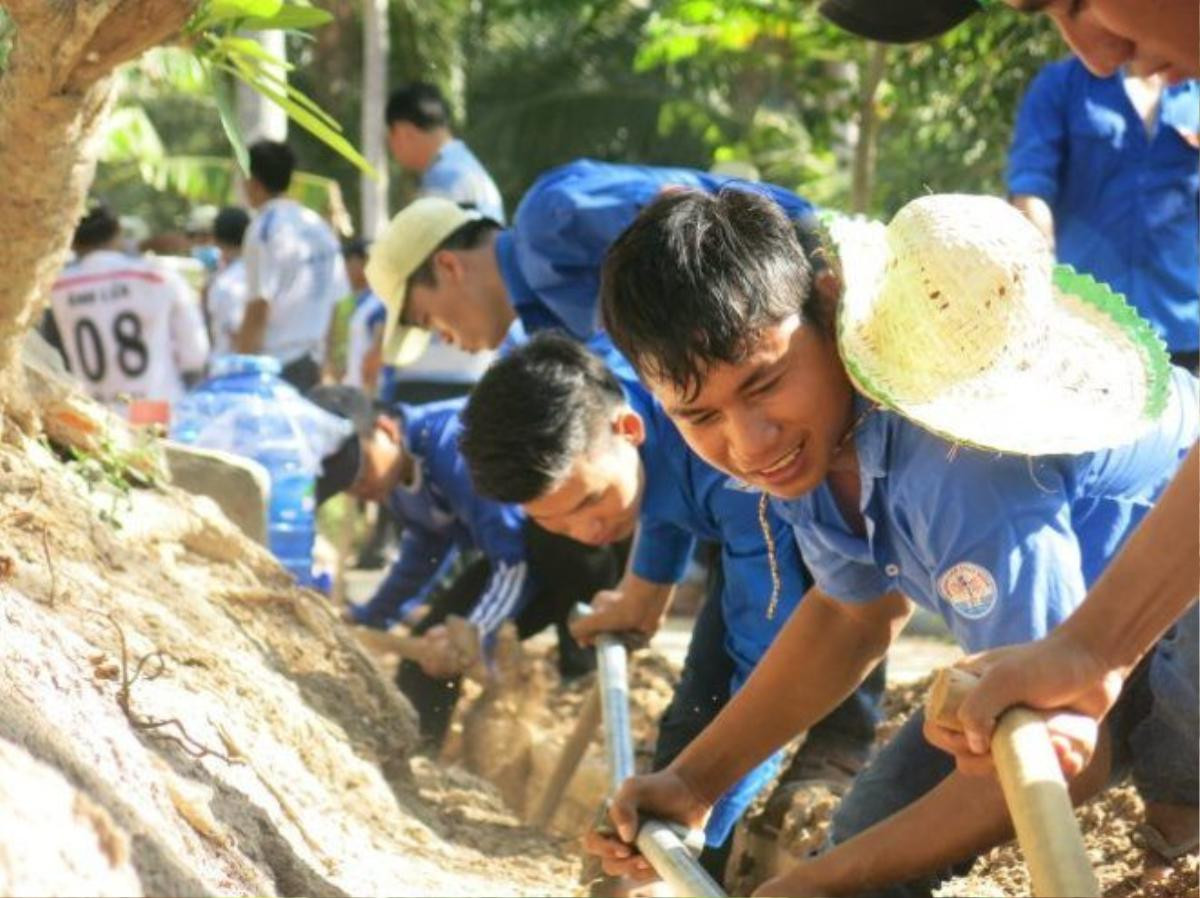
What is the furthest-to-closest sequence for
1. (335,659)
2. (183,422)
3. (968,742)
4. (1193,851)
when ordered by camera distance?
(183,422)
(335,659)
(1193,851)
(968,742)

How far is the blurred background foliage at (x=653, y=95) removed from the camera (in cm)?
974

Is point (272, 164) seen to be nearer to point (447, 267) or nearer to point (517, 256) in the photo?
point (447, 267)

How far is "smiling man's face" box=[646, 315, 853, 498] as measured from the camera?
3080 mm

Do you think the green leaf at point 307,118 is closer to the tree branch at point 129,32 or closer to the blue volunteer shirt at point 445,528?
the tree branch at point 129,32

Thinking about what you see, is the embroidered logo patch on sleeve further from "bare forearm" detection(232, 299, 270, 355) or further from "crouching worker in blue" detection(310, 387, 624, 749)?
"bare forearm" detection(232, 299, 270, 355)

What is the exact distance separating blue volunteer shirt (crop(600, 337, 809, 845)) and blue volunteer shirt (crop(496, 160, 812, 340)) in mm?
805

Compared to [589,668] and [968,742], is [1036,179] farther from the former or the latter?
[968,742]

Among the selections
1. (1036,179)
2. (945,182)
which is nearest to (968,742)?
(1036,179)

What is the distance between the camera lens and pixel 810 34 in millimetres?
10000

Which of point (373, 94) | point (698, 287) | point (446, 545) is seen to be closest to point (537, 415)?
point (698, 287)

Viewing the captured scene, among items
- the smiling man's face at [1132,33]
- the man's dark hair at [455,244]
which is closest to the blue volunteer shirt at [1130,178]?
the man's dark hair at [455,244]

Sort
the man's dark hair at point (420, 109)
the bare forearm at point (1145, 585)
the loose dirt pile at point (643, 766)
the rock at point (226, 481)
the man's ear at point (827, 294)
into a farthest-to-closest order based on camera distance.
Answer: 1. the man's dark hair at point (420, 109)
2. the rock at point (226, 481)
3. the loose dirt pile at point (643, 766)
4. the man's ear at point (827, 294)
5. the bare forearm at point (1145, 585)

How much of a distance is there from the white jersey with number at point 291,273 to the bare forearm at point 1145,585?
7063 millimetres

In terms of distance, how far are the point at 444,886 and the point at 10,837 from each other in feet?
6.51
